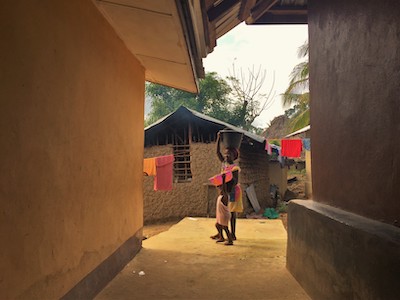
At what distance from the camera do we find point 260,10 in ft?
18.3

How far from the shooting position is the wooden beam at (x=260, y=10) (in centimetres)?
538

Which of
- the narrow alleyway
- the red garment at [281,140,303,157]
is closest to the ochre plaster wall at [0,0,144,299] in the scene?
the narrow alleyway

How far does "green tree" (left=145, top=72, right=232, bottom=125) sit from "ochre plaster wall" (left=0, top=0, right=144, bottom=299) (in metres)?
21.4

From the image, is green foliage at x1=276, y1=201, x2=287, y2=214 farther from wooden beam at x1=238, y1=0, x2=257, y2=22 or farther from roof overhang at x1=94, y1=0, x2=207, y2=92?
wooden beam at x1=238, y1=0, x2=257, y2=22

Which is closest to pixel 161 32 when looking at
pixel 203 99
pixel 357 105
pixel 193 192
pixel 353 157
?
pixel 357 105

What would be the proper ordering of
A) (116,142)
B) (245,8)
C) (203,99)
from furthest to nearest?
(203,99) → (245,8) → (116,142)

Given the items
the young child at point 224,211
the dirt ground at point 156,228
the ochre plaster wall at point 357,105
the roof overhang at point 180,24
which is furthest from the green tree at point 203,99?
the ochre plaster wall at point 357,105

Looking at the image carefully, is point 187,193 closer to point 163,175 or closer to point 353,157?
point 163,175

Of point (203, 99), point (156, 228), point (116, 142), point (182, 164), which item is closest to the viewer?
point (116, 142)

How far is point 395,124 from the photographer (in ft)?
6.57

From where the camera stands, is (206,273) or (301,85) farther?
(301,85)

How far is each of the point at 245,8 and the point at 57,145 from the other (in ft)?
12.9

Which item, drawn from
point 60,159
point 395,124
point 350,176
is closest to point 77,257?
point 60,159

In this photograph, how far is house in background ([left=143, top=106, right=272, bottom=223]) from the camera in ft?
38.3
